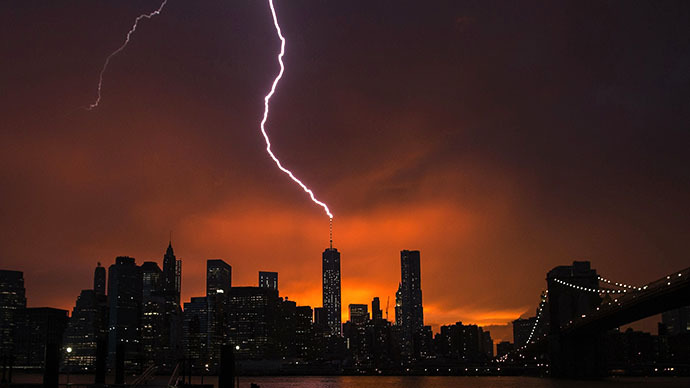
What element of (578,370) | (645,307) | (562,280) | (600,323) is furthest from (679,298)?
(562,280)

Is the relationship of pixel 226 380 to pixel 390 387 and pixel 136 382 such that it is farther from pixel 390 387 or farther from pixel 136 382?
pixel 390 387

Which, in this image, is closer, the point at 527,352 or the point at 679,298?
the point at 679,298

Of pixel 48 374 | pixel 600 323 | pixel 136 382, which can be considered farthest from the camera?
pixel 600 323

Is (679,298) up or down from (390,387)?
up

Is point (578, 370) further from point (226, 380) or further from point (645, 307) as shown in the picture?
point (226, 380)

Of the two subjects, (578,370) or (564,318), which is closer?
(578,370)

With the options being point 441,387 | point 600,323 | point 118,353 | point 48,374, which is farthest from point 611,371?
point 48,374

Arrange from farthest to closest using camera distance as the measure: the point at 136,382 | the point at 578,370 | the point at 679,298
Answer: the point at 578,370 < the point at 679,298 < the point at 136,382

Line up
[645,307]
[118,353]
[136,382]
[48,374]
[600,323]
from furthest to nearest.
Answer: [600,323], [645,307], [118,353], [136,382], [48,374]

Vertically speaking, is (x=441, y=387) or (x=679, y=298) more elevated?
(x=679, y=298)
